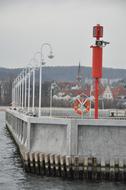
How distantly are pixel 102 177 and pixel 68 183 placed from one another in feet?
7.06

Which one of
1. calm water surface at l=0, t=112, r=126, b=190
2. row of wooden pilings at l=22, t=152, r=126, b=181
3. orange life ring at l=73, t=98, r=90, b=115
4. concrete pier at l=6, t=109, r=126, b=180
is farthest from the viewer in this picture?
orange life ring at l=73, t=98, r=90, b=115

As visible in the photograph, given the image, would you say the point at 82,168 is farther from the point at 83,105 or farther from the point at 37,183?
the point at 83,105

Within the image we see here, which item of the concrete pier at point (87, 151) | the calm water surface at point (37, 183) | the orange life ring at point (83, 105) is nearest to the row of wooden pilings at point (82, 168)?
the concrete pier at point (87, 151)

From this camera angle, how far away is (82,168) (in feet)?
123

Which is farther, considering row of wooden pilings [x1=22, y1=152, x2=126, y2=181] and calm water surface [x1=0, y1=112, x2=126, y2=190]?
row of wooden pilings [x1=22, y1=152, x2=126, y2=181]

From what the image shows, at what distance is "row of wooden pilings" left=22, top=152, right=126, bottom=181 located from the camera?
3709 centimetres

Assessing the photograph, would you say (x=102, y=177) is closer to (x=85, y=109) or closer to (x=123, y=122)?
(x=123, y=122)

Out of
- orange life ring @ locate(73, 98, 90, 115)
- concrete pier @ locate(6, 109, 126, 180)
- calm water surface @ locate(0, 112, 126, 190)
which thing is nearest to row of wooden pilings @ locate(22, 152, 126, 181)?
concrete pier @ locate(6, 109, 126, 180)

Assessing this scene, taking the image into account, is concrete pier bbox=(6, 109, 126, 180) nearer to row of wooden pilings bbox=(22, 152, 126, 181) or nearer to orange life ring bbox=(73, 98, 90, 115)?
row of wooden pilings bbox=(22, 152, 126, 181)

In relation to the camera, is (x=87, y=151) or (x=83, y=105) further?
(x=83, y=105)

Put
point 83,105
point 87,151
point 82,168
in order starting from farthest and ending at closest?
1. point 83,105
2. point 87,151
3. point 82,168

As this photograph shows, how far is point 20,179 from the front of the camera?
132 feet

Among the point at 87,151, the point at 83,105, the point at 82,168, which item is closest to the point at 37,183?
the point at 82,168

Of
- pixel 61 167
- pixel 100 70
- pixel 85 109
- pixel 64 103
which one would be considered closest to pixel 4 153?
pixel 85 109
